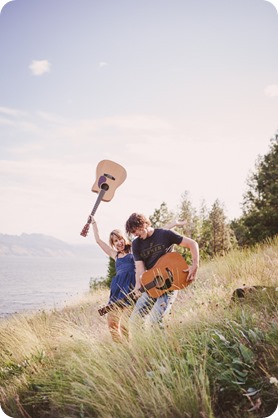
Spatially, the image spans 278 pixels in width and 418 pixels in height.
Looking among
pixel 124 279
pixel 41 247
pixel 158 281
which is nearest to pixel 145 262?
pixel 158 281

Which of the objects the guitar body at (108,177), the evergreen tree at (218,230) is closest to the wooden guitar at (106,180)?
the guitar body at (108,177)

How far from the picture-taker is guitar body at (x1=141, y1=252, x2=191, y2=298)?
11.4ft

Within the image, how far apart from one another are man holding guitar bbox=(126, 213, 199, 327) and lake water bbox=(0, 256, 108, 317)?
47cm

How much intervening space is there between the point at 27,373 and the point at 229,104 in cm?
266

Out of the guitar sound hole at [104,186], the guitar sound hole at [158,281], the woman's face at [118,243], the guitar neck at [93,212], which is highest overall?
the guitar sound hole at [104,186]

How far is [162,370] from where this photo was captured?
103 inches

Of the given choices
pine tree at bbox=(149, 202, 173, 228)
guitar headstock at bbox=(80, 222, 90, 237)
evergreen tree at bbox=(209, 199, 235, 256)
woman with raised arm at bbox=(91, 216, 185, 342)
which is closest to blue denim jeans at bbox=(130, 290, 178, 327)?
woman with raised arm at bbox=(91, 216, 185, 342)

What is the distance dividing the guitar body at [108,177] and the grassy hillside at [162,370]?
116cm

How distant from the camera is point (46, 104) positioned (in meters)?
3.88

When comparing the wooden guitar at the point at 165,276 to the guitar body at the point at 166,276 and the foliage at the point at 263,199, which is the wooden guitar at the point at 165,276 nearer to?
the guitar body at the point at 166,276

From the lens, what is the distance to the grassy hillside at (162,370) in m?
2.50

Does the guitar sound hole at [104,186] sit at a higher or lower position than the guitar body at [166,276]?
higher

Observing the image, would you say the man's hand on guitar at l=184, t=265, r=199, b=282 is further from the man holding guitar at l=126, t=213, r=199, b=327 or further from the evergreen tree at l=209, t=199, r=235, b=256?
the evergreen tree at l=209, t=199, r=235, b=256

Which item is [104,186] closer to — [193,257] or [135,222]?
[135,222]
